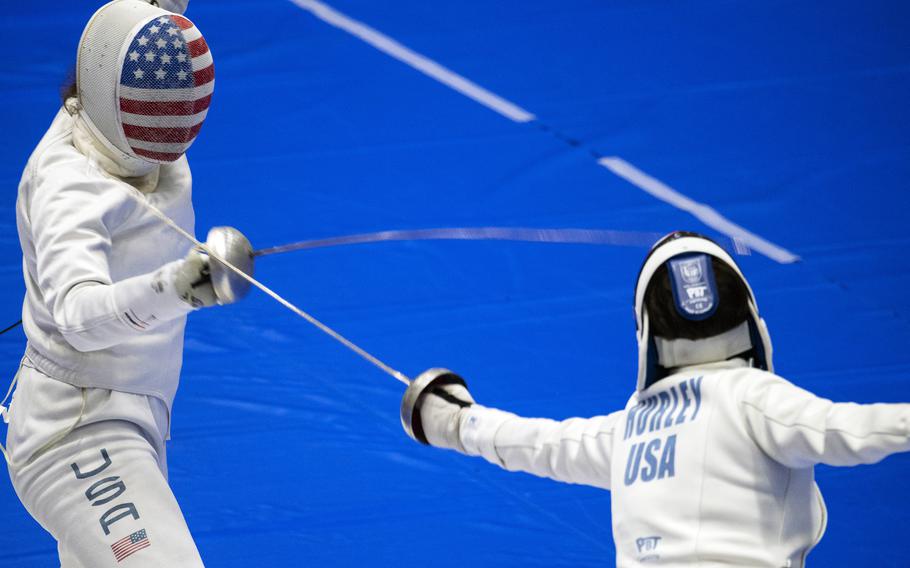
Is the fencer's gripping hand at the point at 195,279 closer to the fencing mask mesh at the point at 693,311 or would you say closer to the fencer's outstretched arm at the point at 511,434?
the fencer's outstretched arm at the point at 511,434

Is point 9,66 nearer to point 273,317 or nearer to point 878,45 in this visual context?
point 273,317

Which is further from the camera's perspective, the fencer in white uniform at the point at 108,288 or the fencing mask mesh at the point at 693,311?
the fencer in white uniform at the point at 108,288

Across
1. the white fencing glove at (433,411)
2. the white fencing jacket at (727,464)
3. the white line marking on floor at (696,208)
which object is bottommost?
the white fencing jacket at (727,464)

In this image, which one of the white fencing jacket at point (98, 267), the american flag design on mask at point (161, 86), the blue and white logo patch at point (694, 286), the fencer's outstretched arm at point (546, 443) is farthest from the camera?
the american flag design on mask at point (161, 86)

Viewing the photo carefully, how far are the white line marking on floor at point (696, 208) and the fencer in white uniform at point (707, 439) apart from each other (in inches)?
85.0

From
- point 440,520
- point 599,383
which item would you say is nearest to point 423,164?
point 599,383

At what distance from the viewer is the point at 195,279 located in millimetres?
2480

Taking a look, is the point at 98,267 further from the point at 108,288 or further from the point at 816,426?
the point at 816,426

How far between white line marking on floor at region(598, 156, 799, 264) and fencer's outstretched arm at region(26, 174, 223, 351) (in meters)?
2.40

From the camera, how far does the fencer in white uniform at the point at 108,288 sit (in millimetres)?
2615

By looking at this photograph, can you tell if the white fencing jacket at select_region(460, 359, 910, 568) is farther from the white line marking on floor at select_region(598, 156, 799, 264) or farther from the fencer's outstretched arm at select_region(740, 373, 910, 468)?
the white line marking on floor at select_region(598, 156, 799, 264)

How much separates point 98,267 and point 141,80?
448 millimetres

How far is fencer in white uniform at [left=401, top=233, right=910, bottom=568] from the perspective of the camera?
2.11 m

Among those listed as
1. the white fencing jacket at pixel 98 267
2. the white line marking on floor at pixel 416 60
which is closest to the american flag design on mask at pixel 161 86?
the white fencing jacket at pixel 98 267
